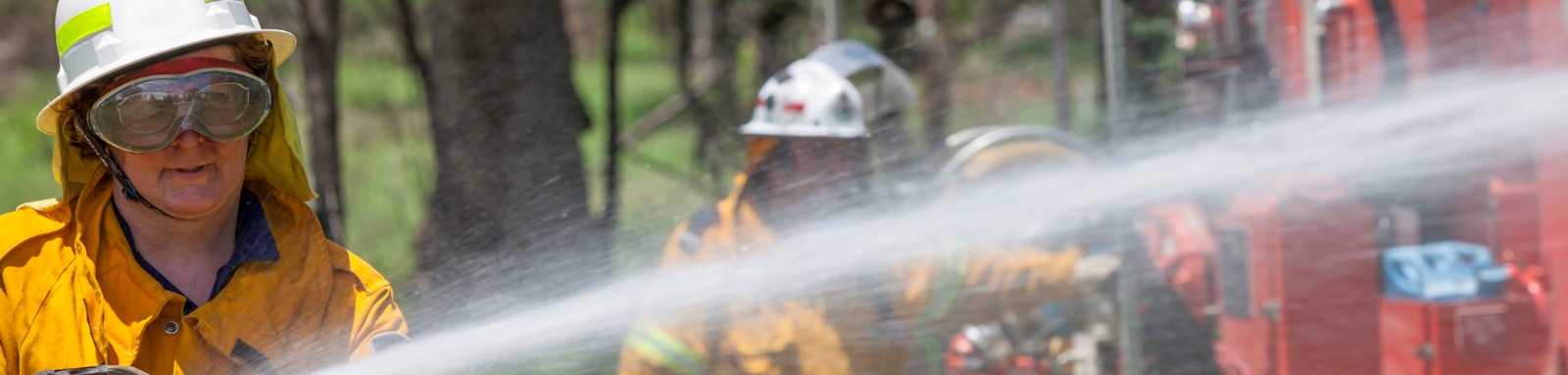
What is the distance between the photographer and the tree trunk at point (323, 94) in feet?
23.2

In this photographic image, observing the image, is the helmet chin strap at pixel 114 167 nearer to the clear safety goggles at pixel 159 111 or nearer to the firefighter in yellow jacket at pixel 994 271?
the clear safety goggles at pixel 159 111

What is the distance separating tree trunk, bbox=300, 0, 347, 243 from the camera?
7.06 metres

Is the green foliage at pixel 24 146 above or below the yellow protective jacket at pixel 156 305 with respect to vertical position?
above

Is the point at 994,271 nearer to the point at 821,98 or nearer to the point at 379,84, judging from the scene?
the point at 821,98

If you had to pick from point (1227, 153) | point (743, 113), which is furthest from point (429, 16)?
point (1227, 153)

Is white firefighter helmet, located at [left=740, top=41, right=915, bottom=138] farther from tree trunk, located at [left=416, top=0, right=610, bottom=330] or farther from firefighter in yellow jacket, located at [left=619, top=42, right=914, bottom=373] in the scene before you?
tree trunk, located at [left=416, top=0, right=610, bottom=330]

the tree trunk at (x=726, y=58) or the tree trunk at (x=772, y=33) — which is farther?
the tree trunk at (x=772, y=33)

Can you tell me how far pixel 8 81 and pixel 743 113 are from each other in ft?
29.5

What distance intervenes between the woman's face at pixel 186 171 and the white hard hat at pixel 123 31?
48mm

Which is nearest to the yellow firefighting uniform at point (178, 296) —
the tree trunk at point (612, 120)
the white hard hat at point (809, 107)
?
the white hard hat at point (809, 107)

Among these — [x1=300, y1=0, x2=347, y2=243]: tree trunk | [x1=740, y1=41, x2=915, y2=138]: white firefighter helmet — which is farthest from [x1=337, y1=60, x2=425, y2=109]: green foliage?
[x1=740, y1=41, x2=915, y2=138]: white firefighter helmet

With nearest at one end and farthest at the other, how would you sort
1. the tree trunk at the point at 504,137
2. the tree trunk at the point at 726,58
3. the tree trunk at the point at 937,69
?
the tree trunk at the point at 504,137 < the tree trunk at the point at 937,69 < the tree trunk at the point at 726,58

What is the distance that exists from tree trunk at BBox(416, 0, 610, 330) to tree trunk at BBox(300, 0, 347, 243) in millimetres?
1599

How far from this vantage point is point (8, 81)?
535 inches
